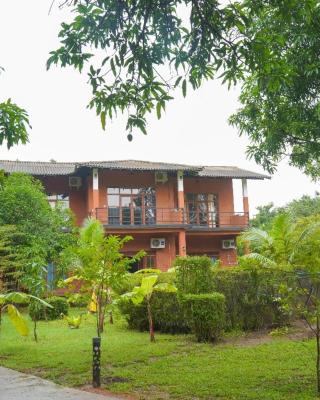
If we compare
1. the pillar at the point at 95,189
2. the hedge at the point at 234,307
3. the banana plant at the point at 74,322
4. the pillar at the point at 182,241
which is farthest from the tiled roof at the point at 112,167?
the hedge at the point at 234,307

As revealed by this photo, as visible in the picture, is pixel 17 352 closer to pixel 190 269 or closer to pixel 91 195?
pixel 190 269

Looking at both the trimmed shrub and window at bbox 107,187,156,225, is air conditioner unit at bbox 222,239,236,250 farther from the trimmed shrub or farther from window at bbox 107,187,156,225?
the trimmed shrub

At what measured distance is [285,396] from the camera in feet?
17.8

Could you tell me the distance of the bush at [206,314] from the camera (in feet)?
30.9

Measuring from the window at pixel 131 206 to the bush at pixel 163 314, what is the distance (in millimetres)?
11251

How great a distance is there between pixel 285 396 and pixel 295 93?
4988 mm

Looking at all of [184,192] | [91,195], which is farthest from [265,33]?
[184,192]

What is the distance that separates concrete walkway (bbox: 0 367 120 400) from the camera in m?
5.64

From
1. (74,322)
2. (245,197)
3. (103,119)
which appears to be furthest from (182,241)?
(103,119)

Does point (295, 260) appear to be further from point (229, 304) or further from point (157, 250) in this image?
point (157, 250)

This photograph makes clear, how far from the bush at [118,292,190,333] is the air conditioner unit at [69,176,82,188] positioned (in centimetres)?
1220

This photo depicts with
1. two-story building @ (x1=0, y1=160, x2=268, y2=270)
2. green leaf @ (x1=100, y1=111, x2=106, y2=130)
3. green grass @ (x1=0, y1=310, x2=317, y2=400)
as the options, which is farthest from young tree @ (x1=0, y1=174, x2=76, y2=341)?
green leaf @ (x1=100, y1=111, x2=106, y2=130)

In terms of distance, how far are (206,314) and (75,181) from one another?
14.6 m

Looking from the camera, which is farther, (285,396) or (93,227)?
(93,227)
